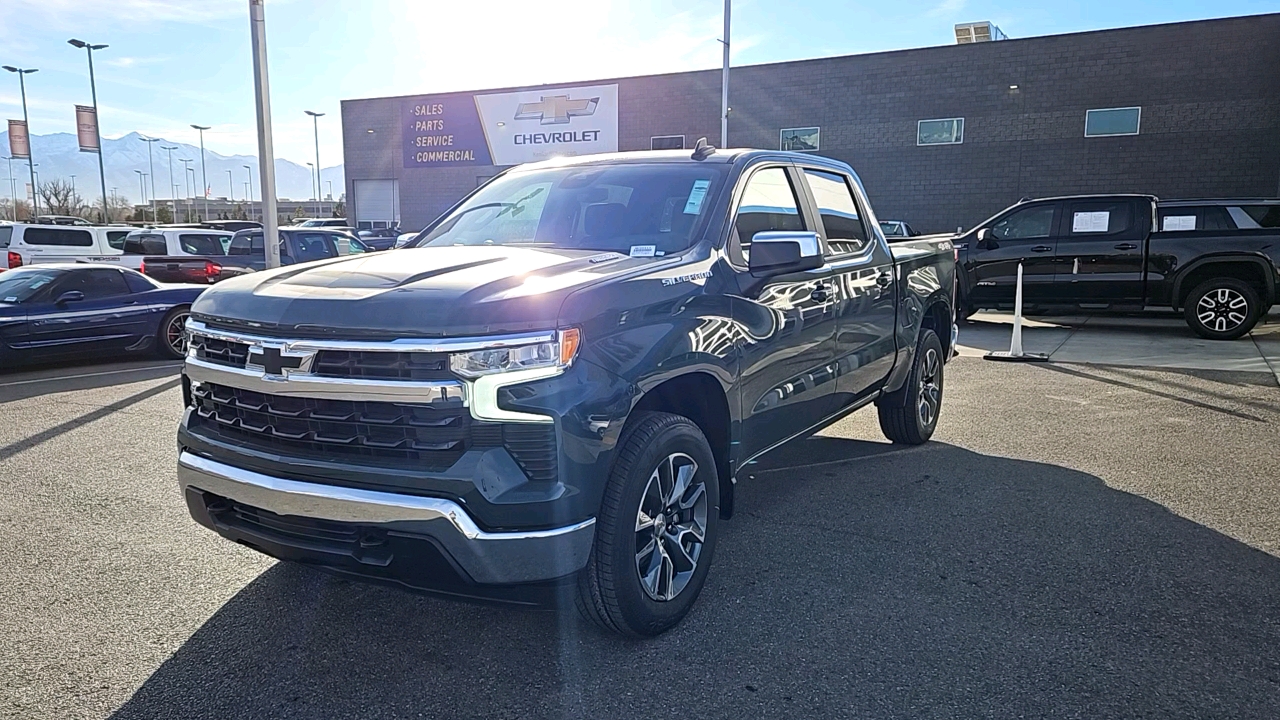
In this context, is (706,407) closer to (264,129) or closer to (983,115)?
(264,129)

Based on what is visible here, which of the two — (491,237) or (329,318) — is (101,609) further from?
(491,237)

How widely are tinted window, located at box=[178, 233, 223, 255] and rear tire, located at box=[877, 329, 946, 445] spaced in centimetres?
1486

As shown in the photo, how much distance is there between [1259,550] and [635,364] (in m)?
3.35

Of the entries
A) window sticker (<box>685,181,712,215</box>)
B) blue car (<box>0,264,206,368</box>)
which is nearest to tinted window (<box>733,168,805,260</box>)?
window sticker (<box>685,181,712,215</box>)

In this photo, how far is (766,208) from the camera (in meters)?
4.26

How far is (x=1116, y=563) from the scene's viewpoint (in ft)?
13.2

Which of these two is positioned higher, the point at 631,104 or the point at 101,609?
the point at 631,104

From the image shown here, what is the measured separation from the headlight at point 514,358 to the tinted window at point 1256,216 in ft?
41.1

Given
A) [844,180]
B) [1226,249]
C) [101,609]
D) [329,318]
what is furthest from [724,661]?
[1226,249]

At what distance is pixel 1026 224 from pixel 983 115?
45.1 feet

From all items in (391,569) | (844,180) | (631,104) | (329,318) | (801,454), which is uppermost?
(631,104)

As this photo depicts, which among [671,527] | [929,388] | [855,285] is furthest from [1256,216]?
[671,527]

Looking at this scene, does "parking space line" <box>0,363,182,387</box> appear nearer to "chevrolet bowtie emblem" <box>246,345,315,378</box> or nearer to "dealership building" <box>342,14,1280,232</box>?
"chevrolet bowtie emblem" <box>246,345,315,378</box>

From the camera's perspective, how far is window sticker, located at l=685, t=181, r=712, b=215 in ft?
12.8
